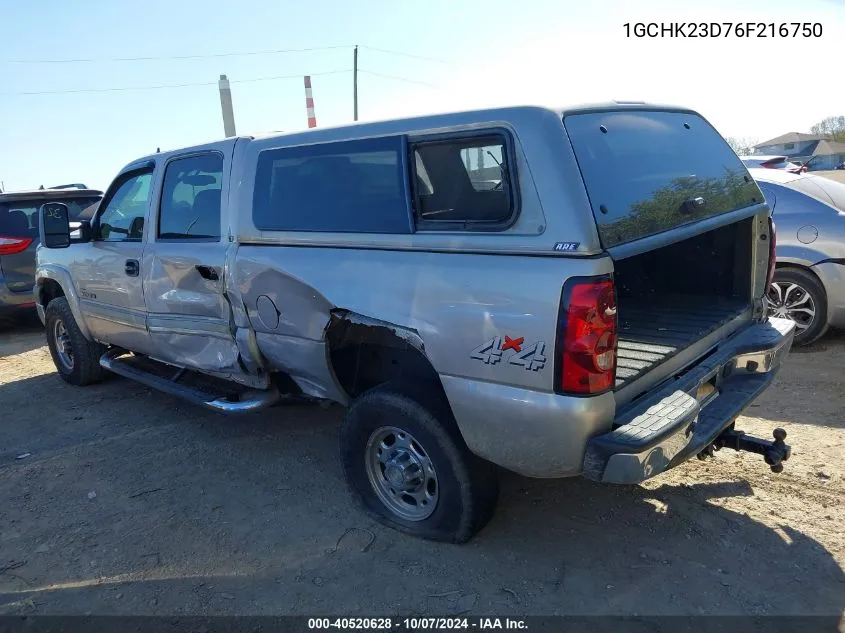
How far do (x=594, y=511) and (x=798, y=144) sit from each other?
87288mm

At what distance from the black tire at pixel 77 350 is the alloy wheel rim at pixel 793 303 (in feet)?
19.5

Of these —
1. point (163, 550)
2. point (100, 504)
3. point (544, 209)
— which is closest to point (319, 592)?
point (163, 550)

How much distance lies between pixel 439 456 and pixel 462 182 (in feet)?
4.07

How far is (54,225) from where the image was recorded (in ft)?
16.3

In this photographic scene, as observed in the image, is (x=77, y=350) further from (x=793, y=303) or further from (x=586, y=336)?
(x=793, y=303)

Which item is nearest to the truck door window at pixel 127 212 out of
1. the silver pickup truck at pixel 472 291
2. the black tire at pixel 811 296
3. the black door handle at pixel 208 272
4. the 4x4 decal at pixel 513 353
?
the silver pickup truck at pixel 472 291

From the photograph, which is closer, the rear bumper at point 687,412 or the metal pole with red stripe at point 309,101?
the rear bumper at point 687,412

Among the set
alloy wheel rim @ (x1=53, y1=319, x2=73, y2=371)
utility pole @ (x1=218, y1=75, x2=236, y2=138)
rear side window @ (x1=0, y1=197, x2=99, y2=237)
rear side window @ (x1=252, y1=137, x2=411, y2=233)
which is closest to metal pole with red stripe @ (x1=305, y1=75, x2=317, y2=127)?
utility pole @ (x1=218, y1=75, x2=236, y2=138)

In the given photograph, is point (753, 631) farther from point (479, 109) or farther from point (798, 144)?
point (798, 144)

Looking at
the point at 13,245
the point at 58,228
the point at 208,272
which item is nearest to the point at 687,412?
the point at 208,272

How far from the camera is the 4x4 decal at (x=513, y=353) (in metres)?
2.48

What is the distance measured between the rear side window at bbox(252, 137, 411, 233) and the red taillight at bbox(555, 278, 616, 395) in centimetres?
91

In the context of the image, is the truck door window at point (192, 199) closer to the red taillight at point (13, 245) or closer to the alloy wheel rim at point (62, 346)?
the alloy wheel rim at point (62, 346)

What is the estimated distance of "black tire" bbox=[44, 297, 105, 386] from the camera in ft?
18.8
